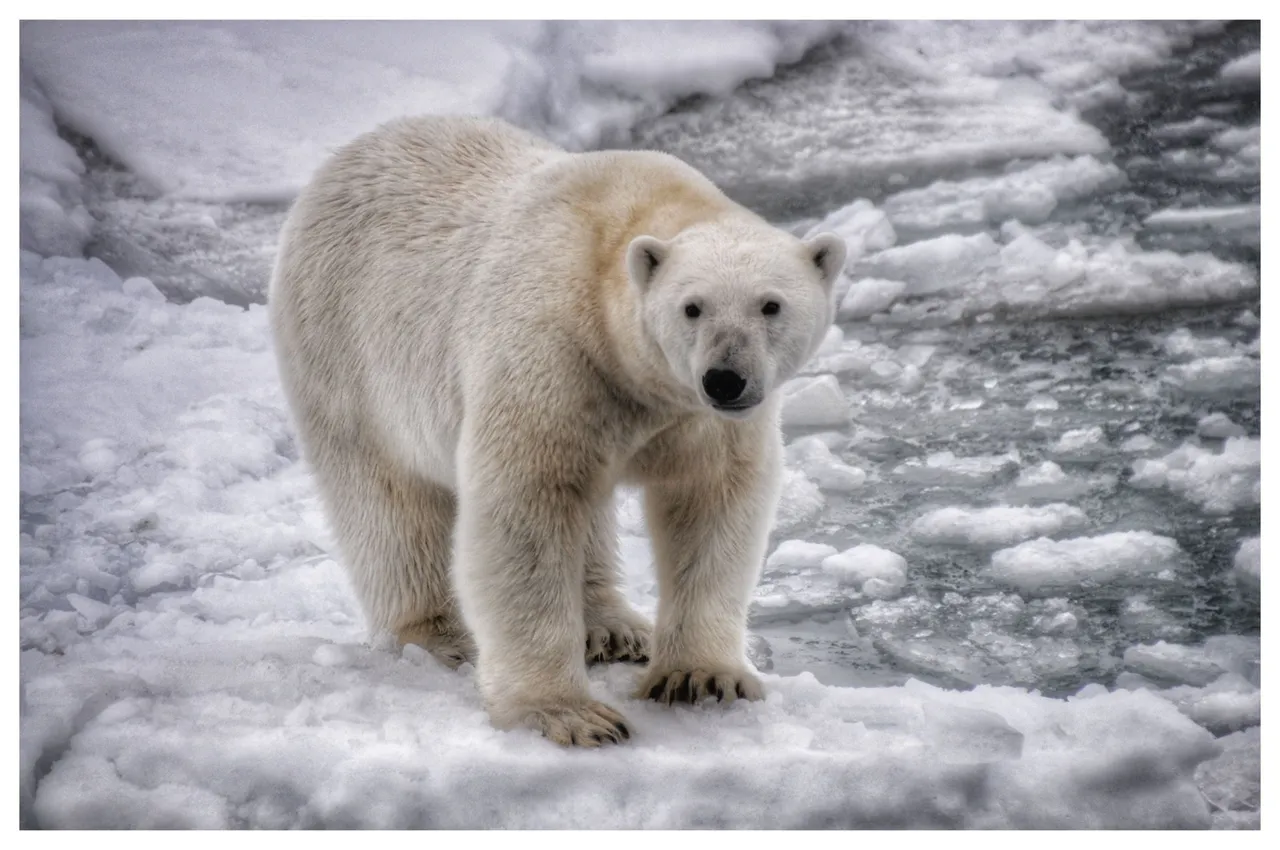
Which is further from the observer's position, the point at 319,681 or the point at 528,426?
the point at 319,681

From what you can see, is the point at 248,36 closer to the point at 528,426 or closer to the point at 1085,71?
the point at 528,426

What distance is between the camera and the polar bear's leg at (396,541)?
5.22m

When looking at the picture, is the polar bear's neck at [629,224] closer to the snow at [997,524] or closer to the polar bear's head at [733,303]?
the polar bear's head at [733,303]

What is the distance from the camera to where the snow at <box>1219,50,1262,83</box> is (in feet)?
18.5

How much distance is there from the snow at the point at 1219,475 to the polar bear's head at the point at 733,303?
2357 mm

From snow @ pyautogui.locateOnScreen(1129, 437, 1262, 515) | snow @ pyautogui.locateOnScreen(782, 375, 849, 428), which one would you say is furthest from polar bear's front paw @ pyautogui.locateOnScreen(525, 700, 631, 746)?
snow @ pyautogui.locateOnScreen(782, 375, 849, 428)

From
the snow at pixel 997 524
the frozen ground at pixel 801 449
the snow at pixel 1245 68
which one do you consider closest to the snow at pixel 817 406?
the frozen ground at pixel 801 449

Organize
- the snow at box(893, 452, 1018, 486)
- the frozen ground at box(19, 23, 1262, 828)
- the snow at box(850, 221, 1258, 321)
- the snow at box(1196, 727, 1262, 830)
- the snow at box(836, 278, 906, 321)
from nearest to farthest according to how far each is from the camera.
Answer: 1. the frozen ground at box(19, 23, 1262, 828)
2. the snow at box(1196, 727, 1262, 830)
3. the snow at box(850, 221, 1258, 321)
4. the snow at box(893, 452, 1018, 486)
5. the snow at box(836, 278, 906, 321)

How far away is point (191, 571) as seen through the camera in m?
5.98

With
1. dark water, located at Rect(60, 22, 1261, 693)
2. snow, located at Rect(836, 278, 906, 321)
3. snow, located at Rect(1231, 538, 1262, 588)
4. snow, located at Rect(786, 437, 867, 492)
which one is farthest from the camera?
snow, located at Rect(836, 278, 906, 321)

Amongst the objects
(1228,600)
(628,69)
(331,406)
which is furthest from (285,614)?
(1228,600)

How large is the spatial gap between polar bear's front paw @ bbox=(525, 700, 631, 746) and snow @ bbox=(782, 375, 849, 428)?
300cm

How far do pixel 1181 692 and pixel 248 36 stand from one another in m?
4.31

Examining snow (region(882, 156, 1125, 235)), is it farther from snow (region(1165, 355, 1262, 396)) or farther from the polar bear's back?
the polar bear's back
